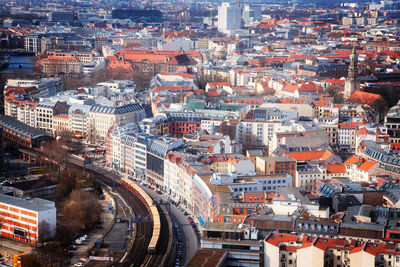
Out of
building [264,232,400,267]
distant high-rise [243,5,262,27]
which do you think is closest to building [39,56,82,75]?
building [264,232,400,267]

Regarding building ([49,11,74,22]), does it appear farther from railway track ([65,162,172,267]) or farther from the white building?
railway track ([65,162,172,267])

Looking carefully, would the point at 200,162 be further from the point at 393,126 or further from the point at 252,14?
the point at 252,14

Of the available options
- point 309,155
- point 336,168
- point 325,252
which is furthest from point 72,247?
point 309,155

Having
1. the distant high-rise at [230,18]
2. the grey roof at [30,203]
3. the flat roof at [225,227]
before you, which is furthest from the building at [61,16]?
the flat roof at [225,227]

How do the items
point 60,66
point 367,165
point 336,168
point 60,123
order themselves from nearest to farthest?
1. point 367,165
2. point 336,168
3. point 60,123
4. point 60,66

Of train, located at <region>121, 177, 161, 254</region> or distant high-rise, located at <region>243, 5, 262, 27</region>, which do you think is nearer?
train, located at <region>121, 177, 161, 254</region>

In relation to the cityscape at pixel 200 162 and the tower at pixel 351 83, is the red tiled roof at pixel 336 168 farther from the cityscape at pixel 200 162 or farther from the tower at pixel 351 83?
the tower at pixel 351 83

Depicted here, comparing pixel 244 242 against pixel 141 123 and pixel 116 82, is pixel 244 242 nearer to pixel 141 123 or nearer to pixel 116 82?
pixel 141 123
